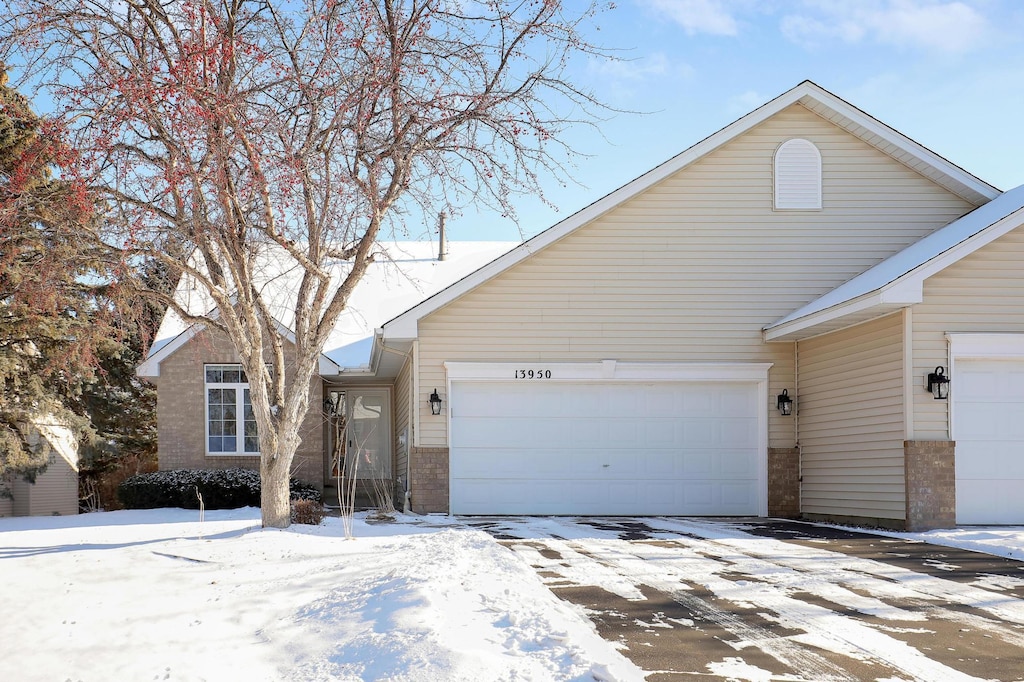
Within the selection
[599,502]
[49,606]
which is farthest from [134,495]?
[49,606]

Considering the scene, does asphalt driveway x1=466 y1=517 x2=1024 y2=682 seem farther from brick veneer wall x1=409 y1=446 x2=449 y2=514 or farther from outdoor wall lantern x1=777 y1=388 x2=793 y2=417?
outdoor wall lantern x1=777 y1=388 x2=793 y2=417

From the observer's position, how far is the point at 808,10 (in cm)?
1140

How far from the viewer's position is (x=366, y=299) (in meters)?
19.2

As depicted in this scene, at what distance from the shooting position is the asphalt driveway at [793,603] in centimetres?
486

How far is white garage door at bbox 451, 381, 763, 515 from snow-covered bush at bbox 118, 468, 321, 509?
13.5 ft

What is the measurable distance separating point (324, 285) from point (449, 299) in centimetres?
399

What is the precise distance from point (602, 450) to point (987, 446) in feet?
17.5

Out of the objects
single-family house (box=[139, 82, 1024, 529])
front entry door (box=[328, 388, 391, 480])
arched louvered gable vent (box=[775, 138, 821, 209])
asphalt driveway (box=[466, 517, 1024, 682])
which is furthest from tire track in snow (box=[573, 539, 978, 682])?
front entry door (box=[328, 388, 391, 480])

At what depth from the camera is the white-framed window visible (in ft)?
57.6

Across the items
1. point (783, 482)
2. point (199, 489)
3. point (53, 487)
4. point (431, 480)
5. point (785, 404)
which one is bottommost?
point (53, 487)

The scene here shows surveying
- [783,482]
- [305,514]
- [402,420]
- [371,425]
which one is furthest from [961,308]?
[371,425]

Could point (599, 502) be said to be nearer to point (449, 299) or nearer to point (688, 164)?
point (449, 299)

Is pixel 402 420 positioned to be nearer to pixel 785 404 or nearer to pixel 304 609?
pixel 785 404

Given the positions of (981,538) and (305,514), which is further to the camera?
(305,514)
